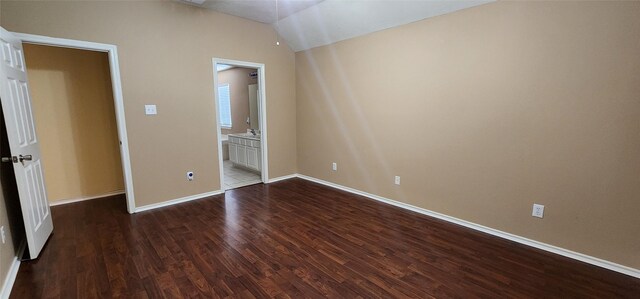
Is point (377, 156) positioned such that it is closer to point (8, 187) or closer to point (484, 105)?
point (484, 105)

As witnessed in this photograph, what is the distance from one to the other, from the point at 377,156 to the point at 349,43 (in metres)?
1.70

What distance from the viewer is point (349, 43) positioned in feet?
12.7

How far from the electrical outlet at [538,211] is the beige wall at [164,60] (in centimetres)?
388

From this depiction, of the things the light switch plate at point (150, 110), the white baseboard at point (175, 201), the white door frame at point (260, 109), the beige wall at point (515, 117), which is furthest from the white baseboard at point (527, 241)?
the light switch plate at point (150, 110)

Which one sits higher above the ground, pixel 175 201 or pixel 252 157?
pixel 252 157

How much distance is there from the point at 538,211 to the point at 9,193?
15.4 feet

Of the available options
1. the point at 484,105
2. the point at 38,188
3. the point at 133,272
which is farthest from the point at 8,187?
the point at 484,105

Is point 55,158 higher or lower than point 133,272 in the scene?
higher

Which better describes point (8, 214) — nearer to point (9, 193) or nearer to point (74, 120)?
point (9, 193)

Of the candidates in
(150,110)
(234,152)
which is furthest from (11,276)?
(234,152)

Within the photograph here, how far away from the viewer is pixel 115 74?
9.93 ft

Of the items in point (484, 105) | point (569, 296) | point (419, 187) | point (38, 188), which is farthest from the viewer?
point (419, 187)

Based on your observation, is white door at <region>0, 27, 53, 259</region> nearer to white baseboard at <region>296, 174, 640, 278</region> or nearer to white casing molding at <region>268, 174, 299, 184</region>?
white casing molding at <region>268, 174, 299, 184</region>

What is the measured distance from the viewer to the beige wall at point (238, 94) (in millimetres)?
6309
